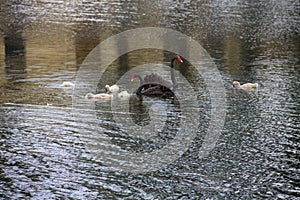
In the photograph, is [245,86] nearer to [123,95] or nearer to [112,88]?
[123,95]

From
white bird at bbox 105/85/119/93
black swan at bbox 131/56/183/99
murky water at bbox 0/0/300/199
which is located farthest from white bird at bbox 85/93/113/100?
black swan at bbox 131/56/183/99

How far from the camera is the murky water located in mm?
12595

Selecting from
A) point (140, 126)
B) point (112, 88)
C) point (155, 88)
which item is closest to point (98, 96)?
point (112, 88)

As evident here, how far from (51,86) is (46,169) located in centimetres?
895

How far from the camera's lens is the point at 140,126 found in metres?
17.2

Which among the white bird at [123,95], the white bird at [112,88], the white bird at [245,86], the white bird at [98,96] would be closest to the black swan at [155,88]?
the white bird at [123,95]

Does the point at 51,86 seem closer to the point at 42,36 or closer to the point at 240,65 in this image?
the point at 240,65

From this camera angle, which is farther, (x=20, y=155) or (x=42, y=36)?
(x=42, y=36)

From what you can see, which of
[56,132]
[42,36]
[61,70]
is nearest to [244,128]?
[56,132]

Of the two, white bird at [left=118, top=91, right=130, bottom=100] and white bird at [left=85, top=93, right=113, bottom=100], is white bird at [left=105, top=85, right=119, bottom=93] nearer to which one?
white bird at [left=118, top=91, right=130, bottom=100]

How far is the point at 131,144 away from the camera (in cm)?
1544

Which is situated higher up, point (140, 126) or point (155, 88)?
point (155, 88)

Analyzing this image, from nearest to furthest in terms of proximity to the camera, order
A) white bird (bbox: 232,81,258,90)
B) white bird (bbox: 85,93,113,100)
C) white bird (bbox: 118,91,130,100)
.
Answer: white bird (bbox: 85,93,113,100), white bird (bbox: 118,91,130,100), white bird (bbox: 232,81,258,90)

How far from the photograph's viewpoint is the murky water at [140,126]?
12.6 meters
